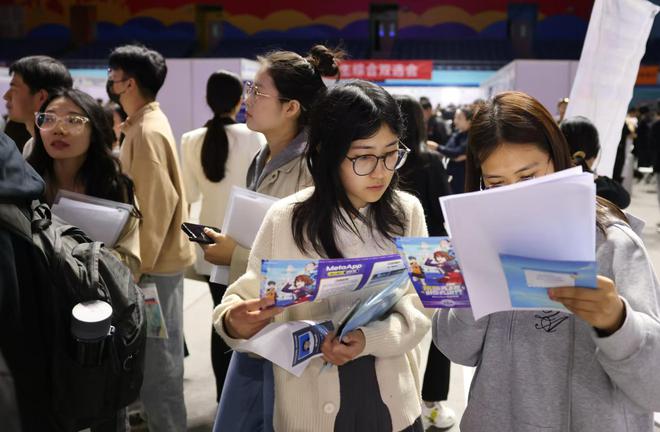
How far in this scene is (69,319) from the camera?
53.1 inches

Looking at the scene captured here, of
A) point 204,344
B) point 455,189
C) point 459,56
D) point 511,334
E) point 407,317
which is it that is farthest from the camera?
point 459,56

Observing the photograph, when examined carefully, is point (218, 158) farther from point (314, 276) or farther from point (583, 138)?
point (314, 276)

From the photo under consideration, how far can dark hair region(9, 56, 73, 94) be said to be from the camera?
8.74ft

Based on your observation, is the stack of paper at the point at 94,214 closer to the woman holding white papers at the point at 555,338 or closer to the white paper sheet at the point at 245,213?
the white paper sheet at the point at 245,213

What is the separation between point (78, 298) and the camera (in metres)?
1.35

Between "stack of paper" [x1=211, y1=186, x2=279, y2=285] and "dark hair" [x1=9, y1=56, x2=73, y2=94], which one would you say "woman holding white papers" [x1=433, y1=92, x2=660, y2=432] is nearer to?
"stack of paper" [x1=211, y1=186, x2=279, y2=285]

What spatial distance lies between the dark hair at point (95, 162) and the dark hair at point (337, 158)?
0.97 m

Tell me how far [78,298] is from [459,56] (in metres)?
23.1

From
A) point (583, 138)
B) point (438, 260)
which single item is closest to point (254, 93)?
point (438, 260)

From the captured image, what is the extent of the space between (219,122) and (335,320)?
199cm

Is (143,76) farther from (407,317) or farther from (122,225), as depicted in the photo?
(407,317)

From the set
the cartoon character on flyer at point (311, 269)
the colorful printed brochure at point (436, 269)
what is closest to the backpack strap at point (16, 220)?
the cartoon character on flyer at point (311, 269)

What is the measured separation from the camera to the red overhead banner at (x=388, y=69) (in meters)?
15.9

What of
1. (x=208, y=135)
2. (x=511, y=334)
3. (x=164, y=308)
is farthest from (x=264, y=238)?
(x=208, y=135)
